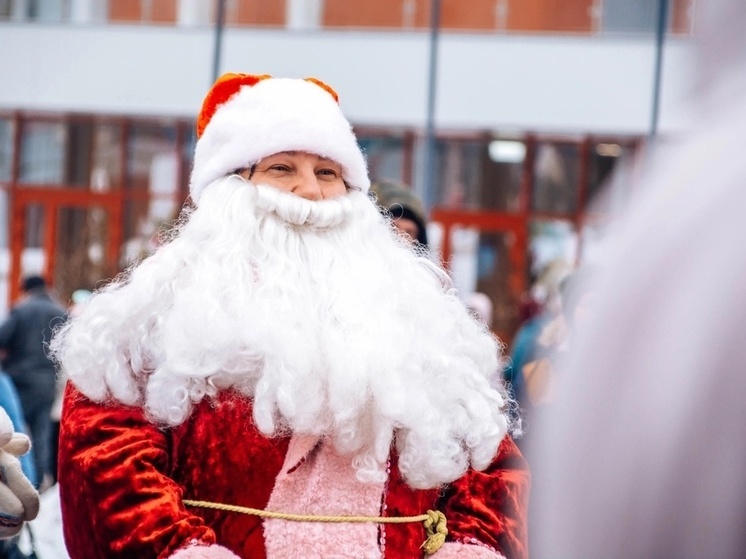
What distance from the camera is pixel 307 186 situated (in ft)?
8.34

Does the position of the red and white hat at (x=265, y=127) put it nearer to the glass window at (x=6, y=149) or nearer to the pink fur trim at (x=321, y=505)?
the pink fur trim at (x=321, y=505)

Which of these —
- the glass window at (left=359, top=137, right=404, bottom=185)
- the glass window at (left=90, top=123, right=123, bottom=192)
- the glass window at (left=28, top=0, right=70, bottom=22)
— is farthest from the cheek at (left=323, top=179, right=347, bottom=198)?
the glass window at (left=90, top=123, right=123, bottom=192)

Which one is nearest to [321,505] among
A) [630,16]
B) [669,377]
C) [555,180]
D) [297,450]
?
[297,450]

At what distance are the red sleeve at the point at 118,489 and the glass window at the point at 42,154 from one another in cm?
1343

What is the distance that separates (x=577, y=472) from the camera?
99cm

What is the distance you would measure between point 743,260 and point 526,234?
13450mm

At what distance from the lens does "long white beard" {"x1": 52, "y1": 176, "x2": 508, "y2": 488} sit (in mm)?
2223

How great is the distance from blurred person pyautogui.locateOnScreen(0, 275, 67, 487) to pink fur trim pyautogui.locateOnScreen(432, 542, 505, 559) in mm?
6229

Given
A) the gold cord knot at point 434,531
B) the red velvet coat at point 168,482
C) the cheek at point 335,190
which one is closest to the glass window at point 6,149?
the cheek at point 335,190

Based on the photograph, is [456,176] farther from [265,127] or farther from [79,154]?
[265,127]

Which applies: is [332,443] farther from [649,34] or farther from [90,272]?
[90,272]

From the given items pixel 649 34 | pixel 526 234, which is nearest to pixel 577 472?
pixel 649 34

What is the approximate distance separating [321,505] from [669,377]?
4.42ft

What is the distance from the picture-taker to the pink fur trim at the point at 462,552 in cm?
227
